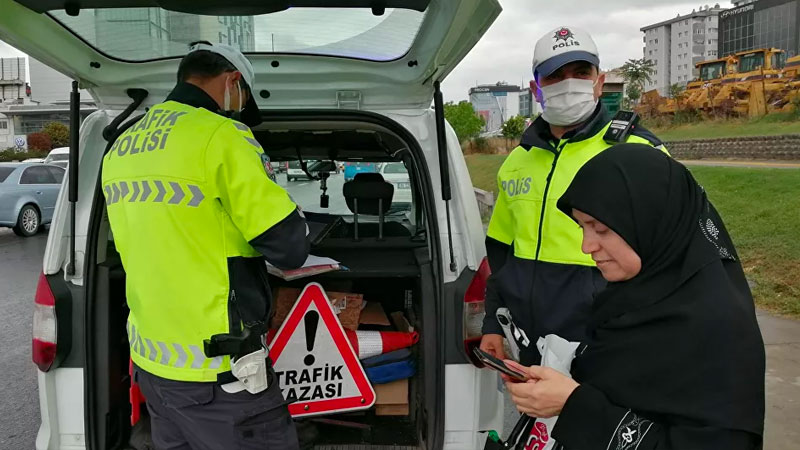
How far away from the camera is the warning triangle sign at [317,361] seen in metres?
2.89

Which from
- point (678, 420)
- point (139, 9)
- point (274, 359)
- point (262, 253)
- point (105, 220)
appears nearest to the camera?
point (678, 420)

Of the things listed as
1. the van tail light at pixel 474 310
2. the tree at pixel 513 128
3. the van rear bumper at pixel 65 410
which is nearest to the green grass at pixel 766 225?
the van tail light at pixel 474 310

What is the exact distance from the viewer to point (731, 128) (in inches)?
1272

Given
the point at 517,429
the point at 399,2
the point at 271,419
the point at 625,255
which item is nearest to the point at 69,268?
the point at 271,419

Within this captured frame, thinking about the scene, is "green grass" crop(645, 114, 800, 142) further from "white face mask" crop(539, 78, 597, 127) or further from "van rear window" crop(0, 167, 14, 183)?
"white face mask" crop(539, 78, 597, 127)

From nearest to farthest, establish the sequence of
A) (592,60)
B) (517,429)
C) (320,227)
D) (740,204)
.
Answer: (517,429) → (592,60) → (320,227) → (740,204)

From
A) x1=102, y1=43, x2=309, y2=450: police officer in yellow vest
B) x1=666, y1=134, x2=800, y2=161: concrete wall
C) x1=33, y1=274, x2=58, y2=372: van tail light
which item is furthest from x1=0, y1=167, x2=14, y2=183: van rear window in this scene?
x1=666, y1=134, x2=800, y2=161: concrete wall

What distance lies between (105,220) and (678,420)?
2.24 m

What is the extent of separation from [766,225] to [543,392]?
9.62m

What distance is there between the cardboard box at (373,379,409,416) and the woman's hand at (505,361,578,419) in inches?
62.7

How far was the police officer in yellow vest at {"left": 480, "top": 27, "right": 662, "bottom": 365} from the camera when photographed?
216 cm

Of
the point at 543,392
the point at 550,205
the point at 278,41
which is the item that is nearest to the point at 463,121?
the point at 278,41

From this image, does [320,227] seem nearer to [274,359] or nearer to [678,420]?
[274,359]

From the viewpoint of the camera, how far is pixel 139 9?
2135mm
